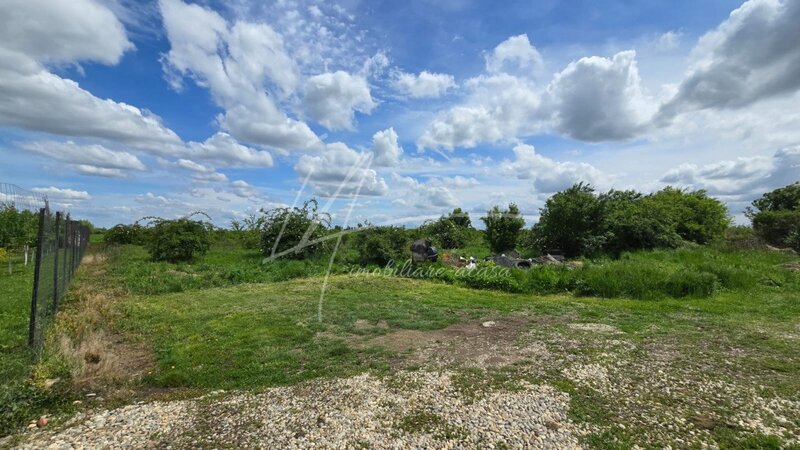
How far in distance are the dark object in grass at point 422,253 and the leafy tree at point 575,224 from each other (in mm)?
7233

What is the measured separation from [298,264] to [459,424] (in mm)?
13186

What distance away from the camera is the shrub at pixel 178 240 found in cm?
1817

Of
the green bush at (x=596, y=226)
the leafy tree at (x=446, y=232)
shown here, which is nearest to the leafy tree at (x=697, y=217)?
the green bush at (x=596, y=226)

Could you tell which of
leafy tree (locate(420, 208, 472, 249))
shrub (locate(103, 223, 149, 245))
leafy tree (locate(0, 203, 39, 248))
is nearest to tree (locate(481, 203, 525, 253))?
leafy tree (locate(420, 208, 472, 249))

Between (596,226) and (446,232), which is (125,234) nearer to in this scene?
(446,232)

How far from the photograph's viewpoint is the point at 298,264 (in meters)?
16.4

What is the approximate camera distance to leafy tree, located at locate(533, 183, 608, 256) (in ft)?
63.3

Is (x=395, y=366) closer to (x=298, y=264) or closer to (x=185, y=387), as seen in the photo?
(x=185, y=387)

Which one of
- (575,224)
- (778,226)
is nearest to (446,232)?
(575,224)

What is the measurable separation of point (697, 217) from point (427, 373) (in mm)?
25006

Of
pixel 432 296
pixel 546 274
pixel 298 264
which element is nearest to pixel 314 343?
pixel 432 296

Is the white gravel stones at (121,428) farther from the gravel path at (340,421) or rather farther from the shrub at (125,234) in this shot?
the shrub at (125,234)

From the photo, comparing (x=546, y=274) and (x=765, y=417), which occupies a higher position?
→ (x=546, y=274)

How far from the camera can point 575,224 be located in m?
19.6
